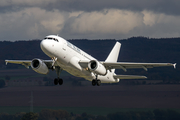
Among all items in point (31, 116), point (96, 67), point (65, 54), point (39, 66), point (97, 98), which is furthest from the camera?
point (97, 98)

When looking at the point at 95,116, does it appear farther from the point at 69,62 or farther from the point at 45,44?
the point at 45,44

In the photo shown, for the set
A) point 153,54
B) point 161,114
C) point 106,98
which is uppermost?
point 153,54

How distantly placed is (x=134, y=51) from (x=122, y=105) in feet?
261

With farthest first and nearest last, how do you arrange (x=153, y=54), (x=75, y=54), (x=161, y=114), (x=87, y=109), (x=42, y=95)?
(x=153, y=54), (x=42, y=95), (x=87, y=109), (x=161, y=114), (x=75, y=54)

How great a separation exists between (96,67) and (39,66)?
741 centimetres

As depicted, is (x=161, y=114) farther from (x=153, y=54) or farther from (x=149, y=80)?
(x=153, y=54)

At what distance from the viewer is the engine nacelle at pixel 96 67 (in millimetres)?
43594

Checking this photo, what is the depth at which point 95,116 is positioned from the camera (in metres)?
102

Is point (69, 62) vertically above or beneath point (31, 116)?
above

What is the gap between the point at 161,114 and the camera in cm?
9425

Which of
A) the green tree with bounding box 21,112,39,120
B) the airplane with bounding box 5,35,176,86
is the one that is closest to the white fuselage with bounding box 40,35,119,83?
the airplane with bounding box 5,35,176,86

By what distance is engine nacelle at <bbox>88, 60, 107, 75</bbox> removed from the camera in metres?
43.6

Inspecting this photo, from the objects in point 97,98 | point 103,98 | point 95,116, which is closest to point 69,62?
point 95,116

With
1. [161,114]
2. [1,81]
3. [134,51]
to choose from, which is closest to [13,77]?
[1,81]
